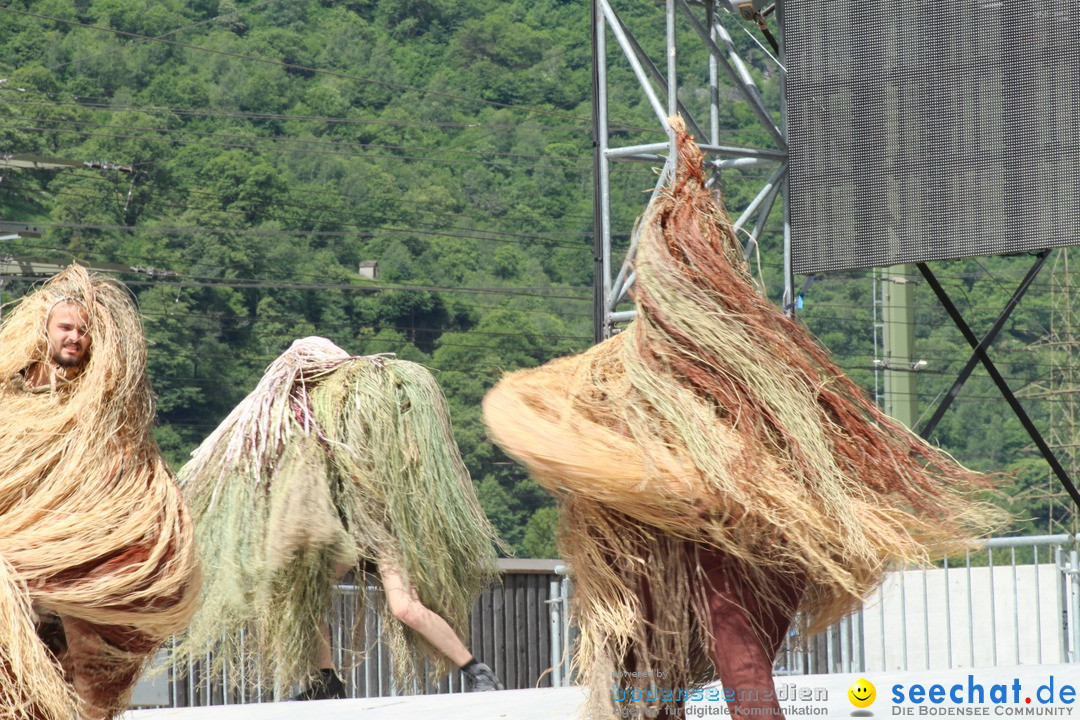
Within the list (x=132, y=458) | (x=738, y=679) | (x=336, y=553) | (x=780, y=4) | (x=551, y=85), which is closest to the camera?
(x=738, y=679)

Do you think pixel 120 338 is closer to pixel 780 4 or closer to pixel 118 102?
pixel 780 4

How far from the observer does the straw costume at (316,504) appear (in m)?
5.34

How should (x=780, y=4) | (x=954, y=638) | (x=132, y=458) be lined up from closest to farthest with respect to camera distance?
1. (x=132, y=458)
2. (x=780, y=4)
3. (x=954, y=638)

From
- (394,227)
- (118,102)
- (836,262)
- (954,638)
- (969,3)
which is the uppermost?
(118,102)

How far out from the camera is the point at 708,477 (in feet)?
9.87

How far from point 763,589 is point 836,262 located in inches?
152

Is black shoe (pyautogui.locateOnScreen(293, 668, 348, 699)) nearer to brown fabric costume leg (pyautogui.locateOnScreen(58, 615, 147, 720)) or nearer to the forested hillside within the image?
brown fabric costume leg (pyautogui.locateOnScreen(58, 615, 147, 720))

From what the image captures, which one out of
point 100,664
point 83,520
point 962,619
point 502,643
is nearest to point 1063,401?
point 962,619

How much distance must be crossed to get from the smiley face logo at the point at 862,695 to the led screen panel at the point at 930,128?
2.75 metres

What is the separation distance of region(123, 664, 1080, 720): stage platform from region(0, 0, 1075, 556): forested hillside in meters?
23.8

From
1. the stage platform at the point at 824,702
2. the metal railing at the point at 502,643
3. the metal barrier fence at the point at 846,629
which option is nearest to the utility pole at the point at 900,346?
the metal barrier fence at the point at 846,629

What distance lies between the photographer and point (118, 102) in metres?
41.2

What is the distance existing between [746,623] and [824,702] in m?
1.24

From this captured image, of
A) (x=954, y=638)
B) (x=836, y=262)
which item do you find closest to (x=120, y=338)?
(x=836, y=262)
